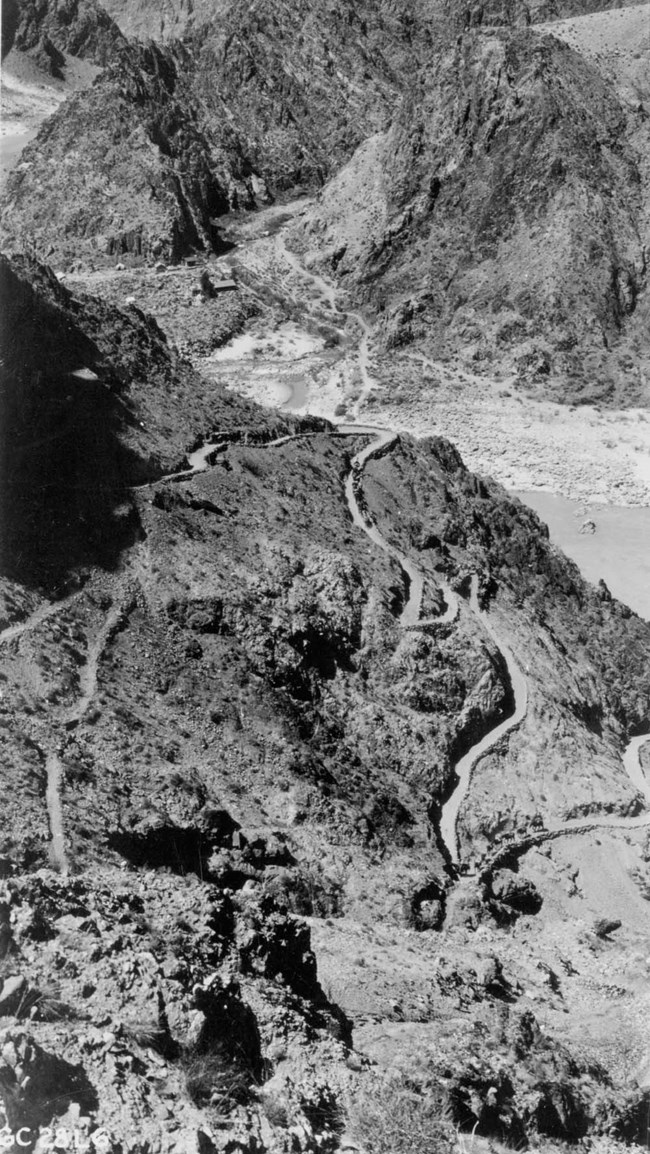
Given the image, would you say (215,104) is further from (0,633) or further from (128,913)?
(128,913)

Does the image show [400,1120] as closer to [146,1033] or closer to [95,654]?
[146,1033]

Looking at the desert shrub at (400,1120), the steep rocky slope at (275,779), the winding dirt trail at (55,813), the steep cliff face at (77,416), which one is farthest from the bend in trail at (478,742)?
the desert shrub at (400,1120)

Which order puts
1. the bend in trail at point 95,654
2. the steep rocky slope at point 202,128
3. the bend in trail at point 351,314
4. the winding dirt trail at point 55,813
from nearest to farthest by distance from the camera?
the winding dirt trail at point 55,813 < the bend in trail at point 95,654 < the bend in trail at point 351,314 < the steep rocky slope at point 202,128

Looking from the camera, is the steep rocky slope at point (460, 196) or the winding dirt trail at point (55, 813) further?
the steep rocky slope at point (460, 196)

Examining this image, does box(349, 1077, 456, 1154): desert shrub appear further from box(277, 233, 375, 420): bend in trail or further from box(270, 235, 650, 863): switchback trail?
box(277, 233, 375, 420): bend in trail

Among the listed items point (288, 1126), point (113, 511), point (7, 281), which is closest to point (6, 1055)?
point (288, 1126)

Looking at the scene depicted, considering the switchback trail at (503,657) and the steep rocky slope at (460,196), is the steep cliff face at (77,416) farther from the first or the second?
the steep rocky slope at (460,196)

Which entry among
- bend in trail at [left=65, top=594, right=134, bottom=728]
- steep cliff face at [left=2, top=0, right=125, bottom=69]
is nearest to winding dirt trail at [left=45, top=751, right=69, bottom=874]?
bend in trail at [left=65, top=594, right=134, bottom=728]
